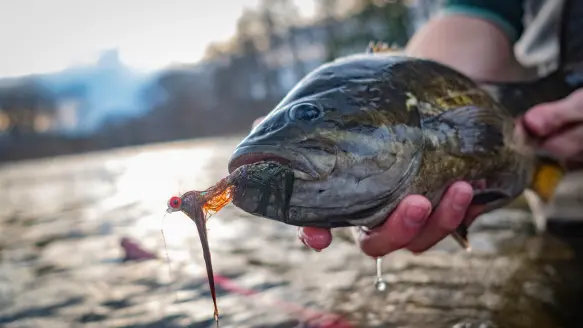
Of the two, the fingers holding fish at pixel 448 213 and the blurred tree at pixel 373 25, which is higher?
the blurred tree at pixel 373 25

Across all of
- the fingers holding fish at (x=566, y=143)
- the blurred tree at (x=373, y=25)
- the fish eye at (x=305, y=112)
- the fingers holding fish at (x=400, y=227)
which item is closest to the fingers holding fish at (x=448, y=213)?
the fingers holding fish at (x=400, y=227)

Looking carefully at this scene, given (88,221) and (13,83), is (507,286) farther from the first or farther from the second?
(13,83)

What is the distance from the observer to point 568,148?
9.19 feet

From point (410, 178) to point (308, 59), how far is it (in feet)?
168

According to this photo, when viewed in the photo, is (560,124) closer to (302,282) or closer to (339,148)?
(339,148)

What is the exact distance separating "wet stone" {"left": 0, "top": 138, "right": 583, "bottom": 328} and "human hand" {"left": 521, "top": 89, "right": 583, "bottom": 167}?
0.78 meters

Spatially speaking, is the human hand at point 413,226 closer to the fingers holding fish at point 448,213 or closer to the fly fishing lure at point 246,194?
the fingers holding fish at point 448,213

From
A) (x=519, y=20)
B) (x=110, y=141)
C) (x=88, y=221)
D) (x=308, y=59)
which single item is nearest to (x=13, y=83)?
(x=110, y=141)

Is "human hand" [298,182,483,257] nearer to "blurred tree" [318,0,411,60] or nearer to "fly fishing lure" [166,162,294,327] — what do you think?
"fly fishing lure" [166,162,294,327]

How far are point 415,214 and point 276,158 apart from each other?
0.52 meters

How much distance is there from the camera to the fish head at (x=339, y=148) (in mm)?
1639

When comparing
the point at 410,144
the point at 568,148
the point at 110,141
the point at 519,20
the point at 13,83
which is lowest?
the point at 568,148

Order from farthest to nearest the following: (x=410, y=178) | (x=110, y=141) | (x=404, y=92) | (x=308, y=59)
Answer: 1. (x=308, y=59)
2. (x=110, y=141)
3. (x=404, y=92)
4. (x=410, y=178)

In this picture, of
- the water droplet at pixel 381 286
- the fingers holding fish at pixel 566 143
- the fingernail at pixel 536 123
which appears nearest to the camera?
the fingernail at pixel 536 123
